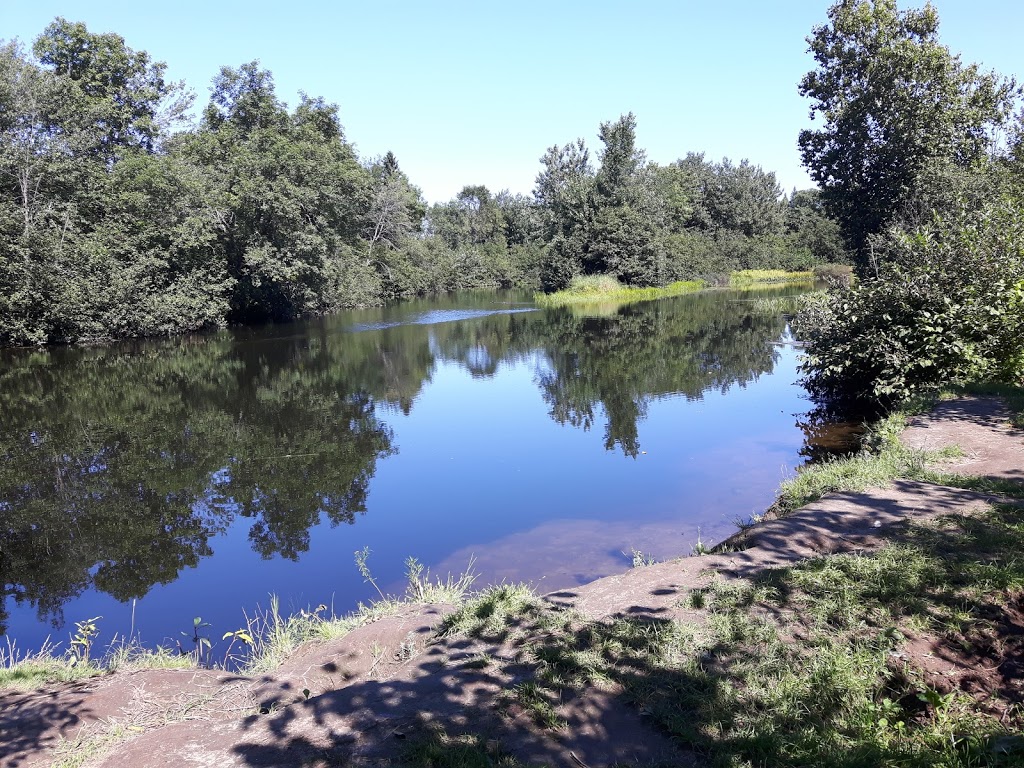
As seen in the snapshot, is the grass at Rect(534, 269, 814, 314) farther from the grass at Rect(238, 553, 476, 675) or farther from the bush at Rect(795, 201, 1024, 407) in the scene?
the grass at Rect(238, 553, 476, 675)

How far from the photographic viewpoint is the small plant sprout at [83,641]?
5730 mm

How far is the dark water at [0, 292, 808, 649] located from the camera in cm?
800

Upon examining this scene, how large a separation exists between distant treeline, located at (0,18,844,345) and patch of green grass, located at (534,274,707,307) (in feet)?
3.01

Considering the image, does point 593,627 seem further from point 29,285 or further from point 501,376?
point 29,285

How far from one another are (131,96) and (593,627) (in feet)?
133

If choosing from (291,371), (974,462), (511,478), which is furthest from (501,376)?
(974,462)

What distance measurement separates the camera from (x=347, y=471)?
1183cm

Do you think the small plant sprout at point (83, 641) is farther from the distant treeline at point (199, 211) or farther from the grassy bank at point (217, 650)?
the distant treeline at point (199, 211)

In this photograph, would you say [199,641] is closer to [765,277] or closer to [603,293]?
[603,293]

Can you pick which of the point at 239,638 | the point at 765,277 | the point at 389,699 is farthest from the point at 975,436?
the point at 765,277

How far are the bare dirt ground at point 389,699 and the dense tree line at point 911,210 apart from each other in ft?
23.0

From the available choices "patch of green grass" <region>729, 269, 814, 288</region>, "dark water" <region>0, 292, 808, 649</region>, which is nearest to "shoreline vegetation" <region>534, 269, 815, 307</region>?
"patch of green grass" <region>729, 269, 814, 288</region>

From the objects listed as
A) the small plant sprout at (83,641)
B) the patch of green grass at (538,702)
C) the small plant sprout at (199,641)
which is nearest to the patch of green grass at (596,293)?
the small plant sprout at (199,641)

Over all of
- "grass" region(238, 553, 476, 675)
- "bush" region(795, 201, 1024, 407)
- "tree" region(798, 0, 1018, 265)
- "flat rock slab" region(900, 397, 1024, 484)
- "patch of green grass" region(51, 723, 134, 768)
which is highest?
"tree" region(798, 0, 1018, 265)
